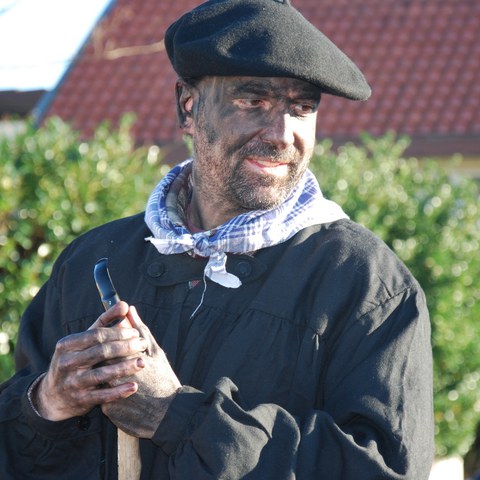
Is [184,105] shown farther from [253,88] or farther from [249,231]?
[249,231]

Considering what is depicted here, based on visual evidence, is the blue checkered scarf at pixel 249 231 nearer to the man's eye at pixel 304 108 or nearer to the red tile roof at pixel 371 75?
the man's eye at pixel 304 108

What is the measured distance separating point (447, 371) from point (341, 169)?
1426 millimetres

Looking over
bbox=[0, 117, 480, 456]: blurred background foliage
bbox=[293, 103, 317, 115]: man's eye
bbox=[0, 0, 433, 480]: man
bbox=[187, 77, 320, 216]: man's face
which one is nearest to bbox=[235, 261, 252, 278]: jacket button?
bbox=[0, 0, 433, 480]: man

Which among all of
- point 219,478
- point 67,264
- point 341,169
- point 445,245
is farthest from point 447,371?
point 219,478

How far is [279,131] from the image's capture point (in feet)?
9.36

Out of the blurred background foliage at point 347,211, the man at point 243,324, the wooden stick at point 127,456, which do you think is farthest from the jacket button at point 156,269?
the blurred background foliage at point 347,211

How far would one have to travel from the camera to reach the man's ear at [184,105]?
3133 millimetres

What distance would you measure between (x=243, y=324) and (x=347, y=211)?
3.48 meters

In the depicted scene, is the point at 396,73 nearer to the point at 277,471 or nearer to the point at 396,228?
the point at 396,228

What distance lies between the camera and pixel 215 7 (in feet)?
9.63

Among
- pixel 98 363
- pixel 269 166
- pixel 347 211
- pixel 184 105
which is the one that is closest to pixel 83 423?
pixel 98 363

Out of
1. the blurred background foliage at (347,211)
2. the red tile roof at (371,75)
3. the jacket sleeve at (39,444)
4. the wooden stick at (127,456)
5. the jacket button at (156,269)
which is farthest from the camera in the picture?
the red tile roof at (371,75)

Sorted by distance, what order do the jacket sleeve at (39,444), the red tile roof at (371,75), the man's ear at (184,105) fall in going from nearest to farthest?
the jacket sleeve at (39,444)
the man's ear at (184,105)
the red tile roof at (371,75)

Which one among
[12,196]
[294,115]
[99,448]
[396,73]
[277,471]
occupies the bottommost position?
[396,73]
